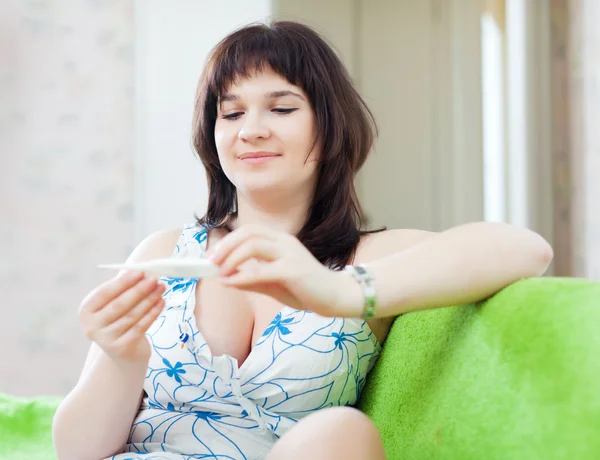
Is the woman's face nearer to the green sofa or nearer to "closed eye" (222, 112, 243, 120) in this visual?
"closed eye" (222, 112, 243, 120)

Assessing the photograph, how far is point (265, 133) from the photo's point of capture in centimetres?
117

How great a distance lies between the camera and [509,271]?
0.91 metres

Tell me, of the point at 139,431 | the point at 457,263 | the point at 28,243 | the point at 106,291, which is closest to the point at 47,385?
the point at 28,243

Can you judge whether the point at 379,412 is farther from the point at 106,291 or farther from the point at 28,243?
the point at 28,243

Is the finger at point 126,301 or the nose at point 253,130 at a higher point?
the nose at point 253,130

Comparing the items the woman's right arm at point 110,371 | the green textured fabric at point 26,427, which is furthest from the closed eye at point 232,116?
the green textured fabric at point 26,427

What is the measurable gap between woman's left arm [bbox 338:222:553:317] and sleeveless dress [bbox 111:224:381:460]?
23 centimetres

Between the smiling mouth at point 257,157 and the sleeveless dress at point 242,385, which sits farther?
the smiling mouth at point 257,157

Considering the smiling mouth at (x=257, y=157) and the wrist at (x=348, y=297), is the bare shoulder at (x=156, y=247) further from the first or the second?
the wrist at (x=348, y=297)

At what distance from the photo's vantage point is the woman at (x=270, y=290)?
86 centimetres

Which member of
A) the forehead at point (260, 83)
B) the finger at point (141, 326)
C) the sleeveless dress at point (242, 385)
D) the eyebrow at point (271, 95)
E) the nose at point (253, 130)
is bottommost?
the sleeveless dress at point (242, 385)

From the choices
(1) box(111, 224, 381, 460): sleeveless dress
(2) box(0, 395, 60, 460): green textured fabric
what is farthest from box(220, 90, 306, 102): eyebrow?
(2) box(0, 395, 60, 460): green textured fabric

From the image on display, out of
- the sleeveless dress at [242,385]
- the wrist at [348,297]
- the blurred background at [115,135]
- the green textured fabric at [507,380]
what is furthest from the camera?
the blurred background at [115,135]

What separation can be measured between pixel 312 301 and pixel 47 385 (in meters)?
2.40
